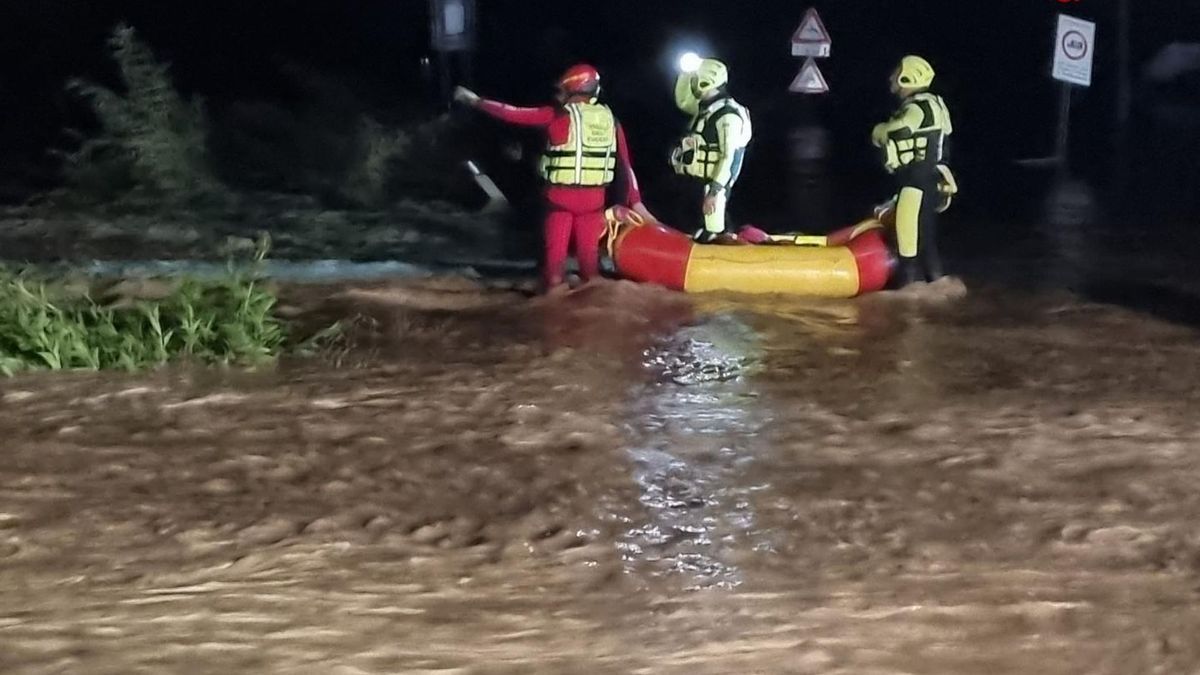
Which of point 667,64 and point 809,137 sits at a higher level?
point 667,64

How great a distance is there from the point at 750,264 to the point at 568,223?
1.02 meters

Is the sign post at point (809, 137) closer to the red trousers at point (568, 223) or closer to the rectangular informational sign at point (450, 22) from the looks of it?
the rectangular informational sign at point (450, 22)

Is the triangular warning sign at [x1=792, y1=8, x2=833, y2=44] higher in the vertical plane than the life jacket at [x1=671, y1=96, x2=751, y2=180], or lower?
higher

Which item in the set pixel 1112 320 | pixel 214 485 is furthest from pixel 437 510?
pixel 1112 320

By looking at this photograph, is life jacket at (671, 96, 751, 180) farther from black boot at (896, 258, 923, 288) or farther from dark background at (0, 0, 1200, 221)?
dark background at (0, 0, 1200, 221)

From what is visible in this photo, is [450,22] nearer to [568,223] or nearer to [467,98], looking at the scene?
[467,98]

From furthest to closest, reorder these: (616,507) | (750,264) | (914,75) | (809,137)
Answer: (809,137)
(914,75)
(750,264)
(616,507)

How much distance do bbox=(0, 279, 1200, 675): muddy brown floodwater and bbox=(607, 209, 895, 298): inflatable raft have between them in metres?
0.87

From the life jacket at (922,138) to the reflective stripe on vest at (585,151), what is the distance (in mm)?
1566

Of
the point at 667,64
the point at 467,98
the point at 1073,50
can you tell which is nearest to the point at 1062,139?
the point at 1073,50

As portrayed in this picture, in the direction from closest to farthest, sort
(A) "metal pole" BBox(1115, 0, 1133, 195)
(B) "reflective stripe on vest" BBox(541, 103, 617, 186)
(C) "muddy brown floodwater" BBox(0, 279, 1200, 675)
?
(C) "muddy brown floodwater" BBox(0, 279, 1200, 675) < (B) "reflective stripe on vest" BBox(541, 103, 617, 186) < (A) "metal pole" BBox(1115, 0, 1133, 195)

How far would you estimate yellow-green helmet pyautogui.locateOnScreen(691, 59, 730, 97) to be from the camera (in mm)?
8047

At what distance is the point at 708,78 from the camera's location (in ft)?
26.4

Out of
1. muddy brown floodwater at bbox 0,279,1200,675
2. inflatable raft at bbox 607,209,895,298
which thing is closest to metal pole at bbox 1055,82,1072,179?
inflatable raft at bbox 607,209,895,298
